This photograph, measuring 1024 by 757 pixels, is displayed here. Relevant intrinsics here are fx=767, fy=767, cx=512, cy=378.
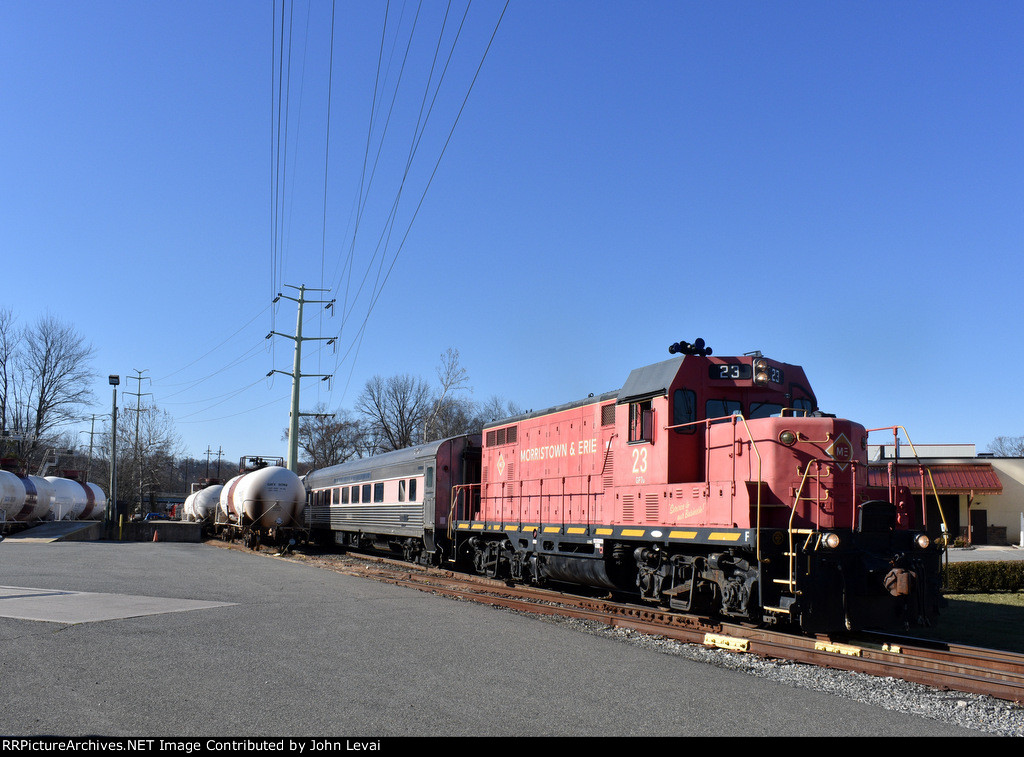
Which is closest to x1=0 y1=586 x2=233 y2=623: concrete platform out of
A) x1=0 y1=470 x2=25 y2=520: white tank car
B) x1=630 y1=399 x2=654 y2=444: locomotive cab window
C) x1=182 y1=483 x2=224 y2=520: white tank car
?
x1=630 y1=399 x2=654 y2=444: locomotive cab window

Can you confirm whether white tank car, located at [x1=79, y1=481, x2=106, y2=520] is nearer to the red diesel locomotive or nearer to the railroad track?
the red diesel locomotive

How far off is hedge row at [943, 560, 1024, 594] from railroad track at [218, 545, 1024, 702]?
10.5 m

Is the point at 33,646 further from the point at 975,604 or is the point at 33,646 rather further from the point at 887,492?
the point at 975,604

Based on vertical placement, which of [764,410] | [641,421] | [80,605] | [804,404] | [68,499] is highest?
[804,404]

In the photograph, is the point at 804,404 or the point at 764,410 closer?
Result: the point at 764,410

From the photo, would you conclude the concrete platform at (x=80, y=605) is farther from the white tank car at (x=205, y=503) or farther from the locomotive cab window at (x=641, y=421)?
the white tank car at (x=205, y=503)

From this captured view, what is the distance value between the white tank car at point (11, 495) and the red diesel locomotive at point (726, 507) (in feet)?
109

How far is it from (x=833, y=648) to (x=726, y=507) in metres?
2.16

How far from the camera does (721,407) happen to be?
11.7 metres

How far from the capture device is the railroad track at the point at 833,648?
7816 millimetres

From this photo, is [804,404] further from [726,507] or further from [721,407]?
[726,507]

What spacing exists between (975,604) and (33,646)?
17649 millimetres

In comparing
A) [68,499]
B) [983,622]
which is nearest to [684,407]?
[983,622]

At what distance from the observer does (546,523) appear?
598 inches
